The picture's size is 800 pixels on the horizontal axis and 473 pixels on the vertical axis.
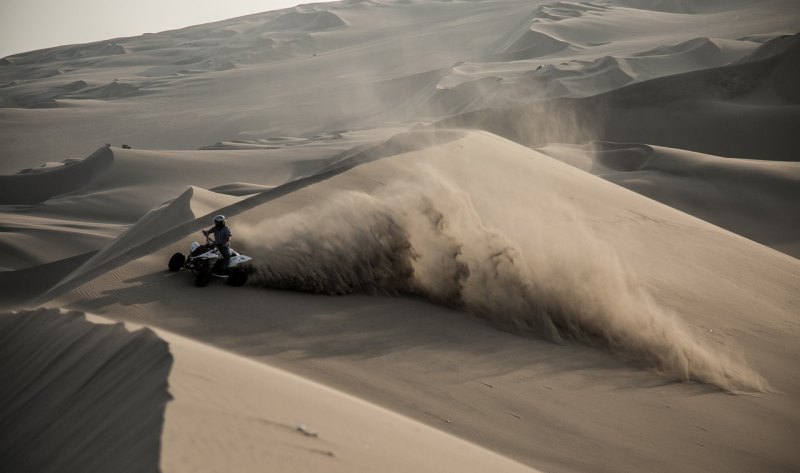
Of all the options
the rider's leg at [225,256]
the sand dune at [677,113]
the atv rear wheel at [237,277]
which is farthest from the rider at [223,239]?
the sand dune at [677,113]

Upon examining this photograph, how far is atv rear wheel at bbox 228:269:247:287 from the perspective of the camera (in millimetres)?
7242

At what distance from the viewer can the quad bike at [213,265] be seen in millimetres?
7195

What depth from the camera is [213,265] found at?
7203 millimetres

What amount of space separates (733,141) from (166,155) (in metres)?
17.1

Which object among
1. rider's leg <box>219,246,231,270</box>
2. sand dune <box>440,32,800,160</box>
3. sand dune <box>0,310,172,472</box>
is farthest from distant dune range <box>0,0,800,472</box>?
sand dune <box>440,32,800,160</box>

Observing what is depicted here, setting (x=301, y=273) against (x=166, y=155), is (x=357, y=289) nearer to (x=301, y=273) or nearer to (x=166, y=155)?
(x=301, y=273)

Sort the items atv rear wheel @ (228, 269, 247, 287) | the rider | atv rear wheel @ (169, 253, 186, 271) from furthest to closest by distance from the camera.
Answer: atv rear wheel @ (169, 253, 186, 271) < atv rear wheel @ (228, 269, 247, 287) < the rider

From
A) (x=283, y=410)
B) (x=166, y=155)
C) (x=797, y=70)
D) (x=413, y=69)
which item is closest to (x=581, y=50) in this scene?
(x=413, y=69)

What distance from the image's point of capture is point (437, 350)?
6.93 meters

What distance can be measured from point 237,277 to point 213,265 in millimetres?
239

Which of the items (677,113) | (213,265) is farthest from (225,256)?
(677,113)

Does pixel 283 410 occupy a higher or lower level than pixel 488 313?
higher

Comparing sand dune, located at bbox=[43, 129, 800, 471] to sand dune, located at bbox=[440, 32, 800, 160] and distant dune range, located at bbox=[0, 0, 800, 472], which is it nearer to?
distant dune range, located at bbox=[0, 0, 800, 472]

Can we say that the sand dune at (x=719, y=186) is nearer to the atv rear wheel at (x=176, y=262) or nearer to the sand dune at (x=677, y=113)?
the sand dune at (x=677, y=113)
